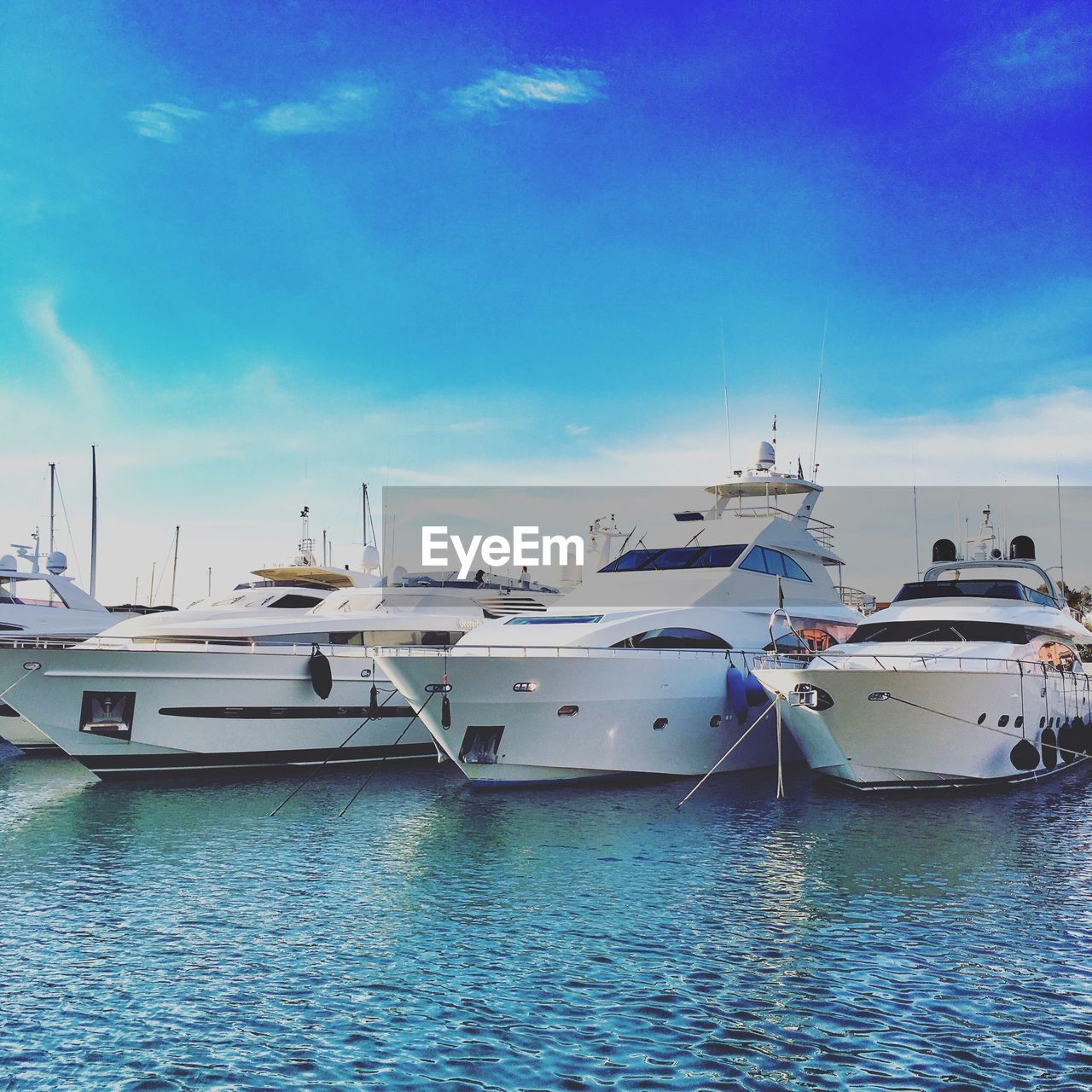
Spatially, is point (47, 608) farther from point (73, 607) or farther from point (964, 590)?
point (964, 590)

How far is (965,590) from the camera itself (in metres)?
21.5

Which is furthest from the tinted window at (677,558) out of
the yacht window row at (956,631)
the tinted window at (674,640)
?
the yacht window row at (956,631)

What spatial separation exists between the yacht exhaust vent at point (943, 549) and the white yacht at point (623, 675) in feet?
16.7

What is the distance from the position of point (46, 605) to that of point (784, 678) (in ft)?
77.8

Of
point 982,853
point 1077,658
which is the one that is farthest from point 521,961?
point 1077,658

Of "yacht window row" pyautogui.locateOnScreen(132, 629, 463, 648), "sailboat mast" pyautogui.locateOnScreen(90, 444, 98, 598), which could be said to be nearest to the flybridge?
"yacht window row" pyautogui.locateOnScreen(132, 629, 463, 648)

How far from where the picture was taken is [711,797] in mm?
16906

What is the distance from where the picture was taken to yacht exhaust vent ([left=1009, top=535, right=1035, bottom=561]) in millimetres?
25484

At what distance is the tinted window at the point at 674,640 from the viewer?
59.9 ft

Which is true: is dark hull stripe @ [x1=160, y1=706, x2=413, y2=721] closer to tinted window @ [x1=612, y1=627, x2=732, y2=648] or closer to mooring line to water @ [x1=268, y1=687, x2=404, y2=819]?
mooring line to water @ [x1=268, y1=687, x2=404, y2=819]

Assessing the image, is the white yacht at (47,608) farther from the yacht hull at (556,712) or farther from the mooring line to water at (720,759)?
the mooring line to water at (720,759)

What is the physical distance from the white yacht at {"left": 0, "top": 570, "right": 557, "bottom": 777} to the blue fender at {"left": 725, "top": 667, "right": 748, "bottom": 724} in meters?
7.42

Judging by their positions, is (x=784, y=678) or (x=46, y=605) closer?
(x=784, y=678)

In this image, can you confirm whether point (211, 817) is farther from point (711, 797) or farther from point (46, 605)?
point (46, 605)
